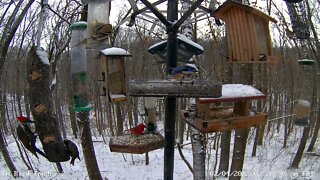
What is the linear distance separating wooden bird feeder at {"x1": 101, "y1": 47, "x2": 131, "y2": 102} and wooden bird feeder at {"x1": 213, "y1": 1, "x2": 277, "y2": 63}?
39.6 inches

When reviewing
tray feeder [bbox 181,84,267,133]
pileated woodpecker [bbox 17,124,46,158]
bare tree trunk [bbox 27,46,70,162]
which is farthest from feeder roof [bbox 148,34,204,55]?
pileated woodpecker [bbox 17,124,46,158]

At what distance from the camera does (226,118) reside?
278 centimetres

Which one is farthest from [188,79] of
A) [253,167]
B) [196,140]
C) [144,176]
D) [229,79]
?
[253,167]

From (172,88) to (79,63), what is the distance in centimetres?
131

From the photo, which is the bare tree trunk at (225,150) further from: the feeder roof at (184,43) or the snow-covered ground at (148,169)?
the feeder roof at (184,43)

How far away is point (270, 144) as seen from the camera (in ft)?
49.8

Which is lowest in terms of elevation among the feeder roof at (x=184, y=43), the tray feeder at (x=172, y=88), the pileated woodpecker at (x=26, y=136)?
the pileated woodpecker at (x=26, y=136)

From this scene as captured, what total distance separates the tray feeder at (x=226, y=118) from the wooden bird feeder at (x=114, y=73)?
2.27 ft

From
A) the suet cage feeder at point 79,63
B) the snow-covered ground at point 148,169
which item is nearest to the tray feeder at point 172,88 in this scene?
the suet cage feeder at point 79,63

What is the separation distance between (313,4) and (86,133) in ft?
22.0

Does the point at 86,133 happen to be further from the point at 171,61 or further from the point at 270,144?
the point at 270,144

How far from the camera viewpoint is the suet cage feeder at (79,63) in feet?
9.77

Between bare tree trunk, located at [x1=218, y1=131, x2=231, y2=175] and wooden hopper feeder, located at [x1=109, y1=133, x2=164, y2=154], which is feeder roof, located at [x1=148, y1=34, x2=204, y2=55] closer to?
wooden hopper feeder, located at [x1=109, y1=133, x2=164, y2=154]

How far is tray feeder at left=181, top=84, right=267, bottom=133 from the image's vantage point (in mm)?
2508
